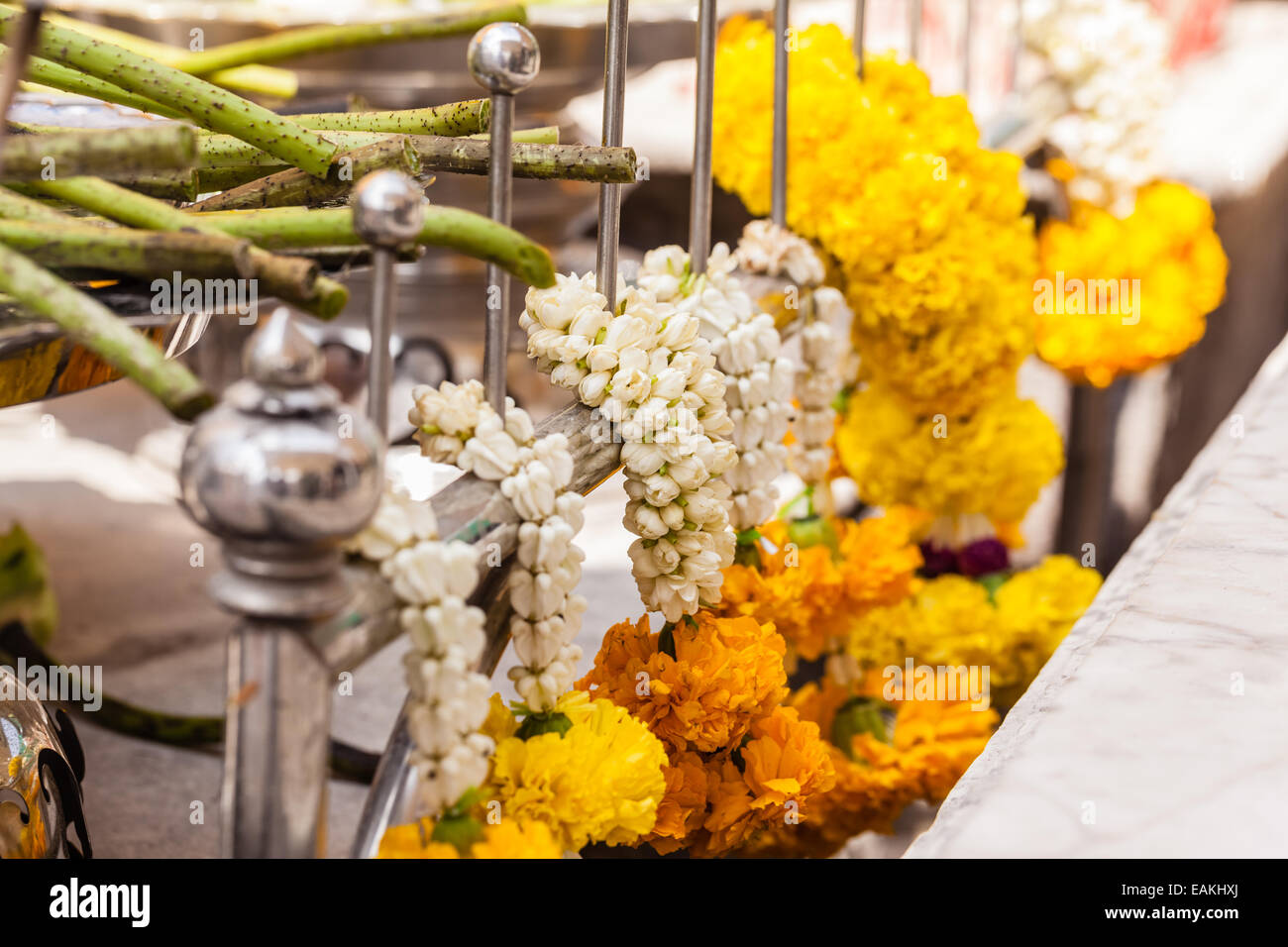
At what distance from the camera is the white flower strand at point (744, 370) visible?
0.91 metres

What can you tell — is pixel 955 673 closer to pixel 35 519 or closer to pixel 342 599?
pixel 342 599

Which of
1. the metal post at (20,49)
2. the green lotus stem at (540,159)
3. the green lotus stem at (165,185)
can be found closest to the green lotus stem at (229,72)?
the green lotus stem at (165,185)

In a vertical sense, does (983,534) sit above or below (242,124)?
below

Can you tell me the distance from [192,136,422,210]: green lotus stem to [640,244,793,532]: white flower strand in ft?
0.66

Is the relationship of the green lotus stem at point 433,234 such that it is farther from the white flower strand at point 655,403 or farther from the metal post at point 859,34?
the metal post at point 859,34

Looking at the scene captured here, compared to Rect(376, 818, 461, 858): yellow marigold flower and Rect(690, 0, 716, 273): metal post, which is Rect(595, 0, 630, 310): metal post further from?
Rect(376, 818, 461, 858): yellow marigold flower

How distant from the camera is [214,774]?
1366mm

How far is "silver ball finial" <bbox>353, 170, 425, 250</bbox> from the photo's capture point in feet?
1.79

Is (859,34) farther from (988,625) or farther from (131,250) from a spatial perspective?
(131,250)

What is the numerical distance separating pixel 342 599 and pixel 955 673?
88 cm

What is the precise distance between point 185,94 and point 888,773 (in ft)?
2.59

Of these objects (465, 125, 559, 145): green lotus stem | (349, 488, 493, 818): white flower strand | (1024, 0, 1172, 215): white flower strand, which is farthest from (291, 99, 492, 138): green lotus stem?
(1024, 0, 1172, 215): white flower strand

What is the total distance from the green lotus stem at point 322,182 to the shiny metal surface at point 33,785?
1.07 feet
